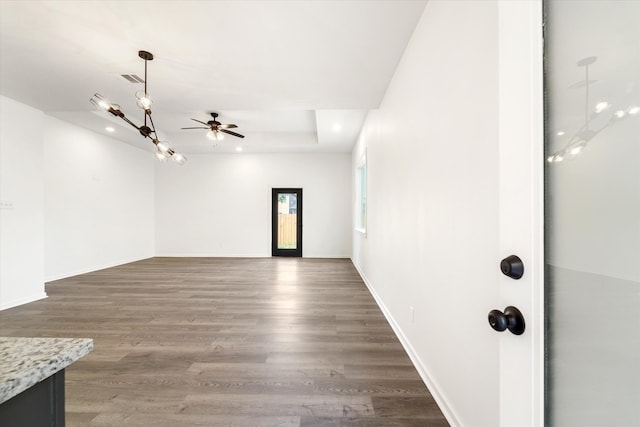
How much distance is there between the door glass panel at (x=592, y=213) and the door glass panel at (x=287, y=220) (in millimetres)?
7152

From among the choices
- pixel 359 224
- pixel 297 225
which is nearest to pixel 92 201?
pixel 297 225

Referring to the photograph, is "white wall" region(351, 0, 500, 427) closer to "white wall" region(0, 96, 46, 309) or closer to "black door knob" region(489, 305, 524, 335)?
"black door knob" region(489, 305, 524, 335)

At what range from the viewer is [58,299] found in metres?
3.83

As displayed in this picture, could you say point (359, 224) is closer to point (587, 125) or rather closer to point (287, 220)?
point (287, 220)

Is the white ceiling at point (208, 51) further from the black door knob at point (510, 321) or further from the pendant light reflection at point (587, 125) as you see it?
the black door knob at point (510, 321)

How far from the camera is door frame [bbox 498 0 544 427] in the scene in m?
0.63

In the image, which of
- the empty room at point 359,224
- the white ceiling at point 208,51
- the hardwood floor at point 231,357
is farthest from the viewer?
the white ceiling at point 208,51

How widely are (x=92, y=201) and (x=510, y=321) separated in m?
7.40

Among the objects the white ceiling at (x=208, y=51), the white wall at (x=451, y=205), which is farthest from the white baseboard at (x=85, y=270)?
the white wall at (x=451, y=205)

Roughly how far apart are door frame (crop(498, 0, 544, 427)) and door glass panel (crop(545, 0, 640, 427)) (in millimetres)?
40

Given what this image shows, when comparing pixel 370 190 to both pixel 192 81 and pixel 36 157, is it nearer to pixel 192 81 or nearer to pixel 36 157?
pixel 192 81

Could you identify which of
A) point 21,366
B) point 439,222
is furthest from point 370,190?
point 21,366

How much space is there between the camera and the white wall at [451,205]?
1.21m

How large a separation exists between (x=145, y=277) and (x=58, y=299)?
143 cm
